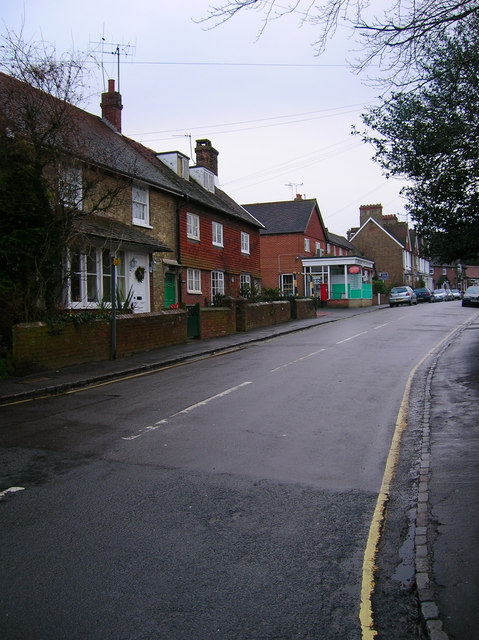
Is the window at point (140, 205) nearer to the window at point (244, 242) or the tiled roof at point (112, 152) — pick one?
the tiled roof at point (112, 152)

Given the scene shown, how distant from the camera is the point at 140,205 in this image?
73.3 ft

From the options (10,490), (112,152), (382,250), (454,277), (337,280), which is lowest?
(10,490)

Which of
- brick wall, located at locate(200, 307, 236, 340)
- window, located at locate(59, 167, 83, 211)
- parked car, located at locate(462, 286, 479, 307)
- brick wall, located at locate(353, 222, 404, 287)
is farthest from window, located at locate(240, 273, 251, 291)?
brick wall, located at locate(353, 222, 404, 287)

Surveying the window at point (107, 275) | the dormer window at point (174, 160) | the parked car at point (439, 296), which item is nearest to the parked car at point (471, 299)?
the parked car at point (439, 296)

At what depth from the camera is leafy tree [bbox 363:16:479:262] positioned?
11.8 m

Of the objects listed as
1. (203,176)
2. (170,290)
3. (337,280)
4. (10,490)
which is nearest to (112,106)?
(203,176)

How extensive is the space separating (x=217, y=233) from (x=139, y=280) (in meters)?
9.94

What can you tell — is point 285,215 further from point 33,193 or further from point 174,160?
point 33,193

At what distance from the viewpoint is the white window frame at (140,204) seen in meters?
21.7

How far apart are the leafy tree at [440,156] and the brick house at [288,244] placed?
102 ft

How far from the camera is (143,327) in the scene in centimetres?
1705

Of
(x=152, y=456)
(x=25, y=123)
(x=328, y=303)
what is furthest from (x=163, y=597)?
(x=328, y=303)

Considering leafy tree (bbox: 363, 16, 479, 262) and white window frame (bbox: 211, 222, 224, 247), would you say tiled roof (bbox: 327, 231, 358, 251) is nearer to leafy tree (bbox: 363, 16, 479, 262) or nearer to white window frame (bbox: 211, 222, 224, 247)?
white window frame (bbox: 211, 222, 224, 247)

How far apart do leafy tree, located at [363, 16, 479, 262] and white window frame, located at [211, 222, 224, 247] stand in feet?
48.0
